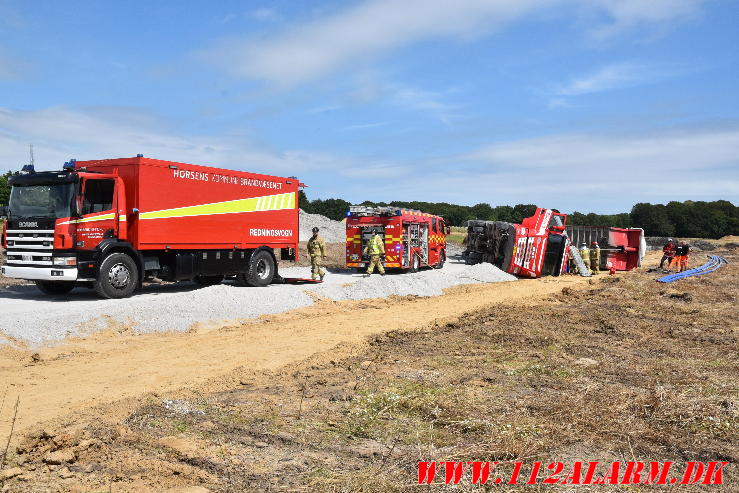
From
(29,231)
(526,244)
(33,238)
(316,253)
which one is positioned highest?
(29,231)

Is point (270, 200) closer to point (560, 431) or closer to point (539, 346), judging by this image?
point (539, 346)

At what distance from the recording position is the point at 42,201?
1388cm

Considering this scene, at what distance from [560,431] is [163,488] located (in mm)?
3350

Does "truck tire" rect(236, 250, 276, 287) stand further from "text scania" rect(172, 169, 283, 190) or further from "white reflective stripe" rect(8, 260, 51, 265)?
"white reflective stripe" rect(8, 260, 51, 265)

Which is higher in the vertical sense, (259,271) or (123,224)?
(123,224)

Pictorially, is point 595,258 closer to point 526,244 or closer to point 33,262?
point 526,244

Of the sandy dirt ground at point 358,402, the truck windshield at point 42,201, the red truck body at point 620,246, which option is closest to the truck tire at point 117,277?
the truck windshield at point 42,201

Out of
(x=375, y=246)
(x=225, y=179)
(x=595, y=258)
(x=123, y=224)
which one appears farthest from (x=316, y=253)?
(x=595, y=258)

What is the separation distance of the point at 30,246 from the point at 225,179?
16.9ft

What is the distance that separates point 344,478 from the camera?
4387mm

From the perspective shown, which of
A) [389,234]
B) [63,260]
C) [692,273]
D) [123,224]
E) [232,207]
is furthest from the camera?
[692,273]

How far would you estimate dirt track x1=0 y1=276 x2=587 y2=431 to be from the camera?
7.10 m

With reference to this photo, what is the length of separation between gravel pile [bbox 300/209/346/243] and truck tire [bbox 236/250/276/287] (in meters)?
26.8

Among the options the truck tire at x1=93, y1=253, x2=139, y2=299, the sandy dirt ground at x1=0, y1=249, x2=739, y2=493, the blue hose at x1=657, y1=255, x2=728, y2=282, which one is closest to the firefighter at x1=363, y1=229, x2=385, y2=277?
the truck tire at x1=93, y1=253, x2=139, y2=299
